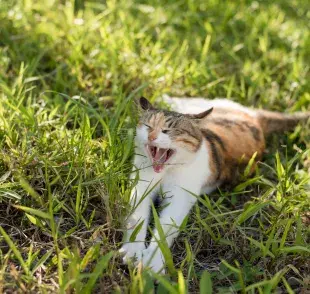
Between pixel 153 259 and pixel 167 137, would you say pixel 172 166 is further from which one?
pixel 153 259

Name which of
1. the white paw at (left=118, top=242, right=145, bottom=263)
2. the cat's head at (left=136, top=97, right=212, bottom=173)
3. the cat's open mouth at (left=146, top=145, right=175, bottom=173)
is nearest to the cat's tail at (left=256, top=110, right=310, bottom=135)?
the cat's head at (left=136, top=97, right=212, bottom=173)

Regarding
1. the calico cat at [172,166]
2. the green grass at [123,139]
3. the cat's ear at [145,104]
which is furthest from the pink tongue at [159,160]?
the cat's ear at [145,104]

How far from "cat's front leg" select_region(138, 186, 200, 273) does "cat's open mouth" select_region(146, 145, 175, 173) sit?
0.19 m

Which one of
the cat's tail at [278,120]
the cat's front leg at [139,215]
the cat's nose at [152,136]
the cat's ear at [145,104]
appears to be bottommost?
the cat's tail at [278,120]

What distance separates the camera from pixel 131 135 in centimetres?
281

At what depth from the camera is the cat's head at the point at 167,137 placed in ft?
8.82

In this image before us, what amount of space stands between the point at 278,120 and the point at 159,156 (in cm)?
133

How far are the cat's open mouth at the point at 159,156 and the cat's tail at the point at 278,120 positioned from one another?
1.15m

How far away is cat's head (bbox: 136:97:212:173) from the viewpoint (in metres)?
2.69

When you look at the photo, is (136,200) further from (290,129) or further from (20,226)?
(290,129)

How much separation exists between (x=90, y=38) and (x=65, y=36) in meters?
0.22

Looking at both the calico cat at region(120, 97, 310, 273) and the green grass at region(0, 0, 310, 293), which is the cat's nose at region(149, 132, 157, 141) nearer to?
the calico cat at region(120, 97, 310, 273)

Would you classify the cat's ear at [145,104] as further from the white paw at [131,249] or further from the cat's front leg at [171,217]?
the white paw at [131,249]

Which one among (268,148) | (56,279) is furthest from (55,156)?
(268,148)
